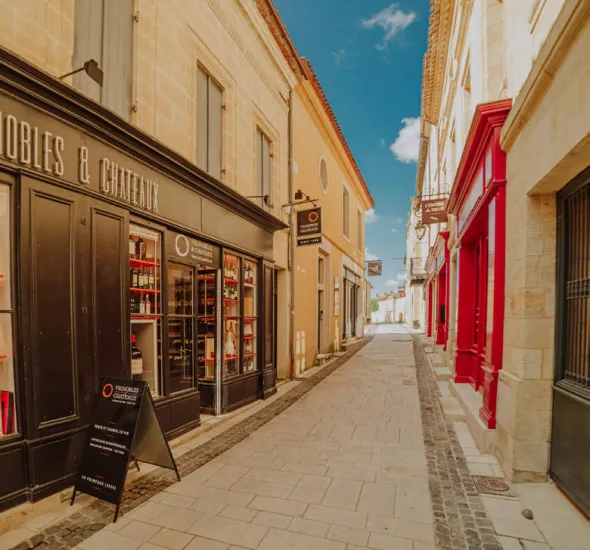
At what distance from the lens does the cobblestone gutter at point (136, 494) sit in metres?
3.03

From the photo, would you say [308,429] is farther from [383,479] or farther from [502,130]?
[502,130]

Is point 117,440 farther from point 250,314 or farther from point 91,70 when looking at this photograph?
point 250,314

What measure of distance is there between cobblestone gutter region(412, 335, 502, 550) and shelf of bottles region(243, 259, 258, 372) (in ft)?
11.7

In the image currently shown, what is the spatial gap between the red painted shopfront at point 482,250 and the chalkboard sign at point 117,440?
160 inches

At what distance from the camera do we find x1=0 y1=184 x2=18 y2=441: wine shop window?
334cm

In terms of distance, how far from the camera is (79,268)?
386 centimetres

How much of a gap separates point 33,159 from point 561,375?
555cm

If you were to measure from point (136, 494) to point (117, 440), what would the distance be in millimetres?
708

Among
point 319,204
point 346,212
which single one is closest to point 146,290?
point 319,204

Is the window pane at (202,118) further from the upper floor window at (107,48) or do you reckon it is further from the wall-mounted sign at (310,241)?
the wall-mounted sign at (310,241)

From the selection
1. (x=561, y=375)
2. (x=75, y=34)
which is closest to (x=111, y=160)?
(x=75, y=34)

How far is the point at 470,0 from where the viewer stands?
306 inches

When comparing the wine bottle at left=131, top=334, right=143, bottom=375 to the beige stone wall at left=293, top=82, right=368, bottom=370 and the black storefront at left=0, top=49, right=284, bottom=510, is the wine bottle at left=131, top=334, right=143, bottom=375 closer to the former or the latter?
the black storefront at left=0, top=49, right=284, bottom=510

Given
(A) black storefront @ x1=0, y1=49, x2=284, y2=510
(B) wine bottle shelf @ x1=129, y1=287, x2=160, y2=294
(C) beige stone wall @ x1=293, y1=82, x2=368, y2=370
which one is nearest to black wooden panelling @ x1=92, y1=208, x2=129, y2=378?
(A) black storefront @ x1=0, y1=49, x2=284, y2=510
